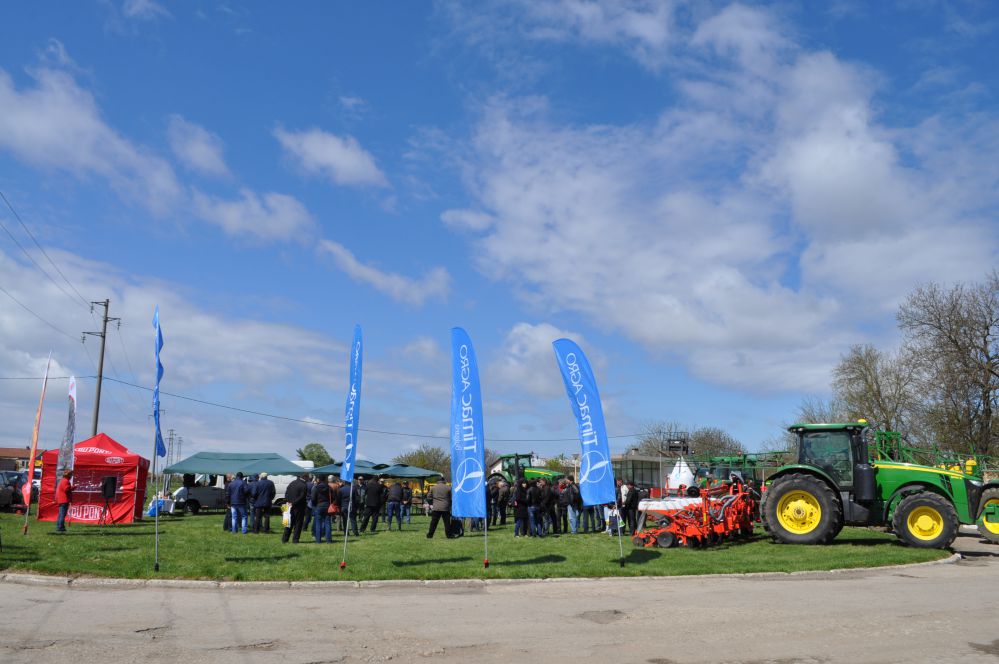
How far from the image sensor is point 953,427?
36656 mm

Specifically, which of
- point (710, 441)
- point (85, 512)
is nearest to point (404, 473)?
point (85, 512)

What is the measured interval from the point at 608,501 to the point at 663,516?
444 cm

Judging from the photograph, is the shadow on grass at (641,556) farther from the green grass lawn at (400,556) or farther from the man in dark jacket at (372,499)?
the man in dark jacket at (372,499)

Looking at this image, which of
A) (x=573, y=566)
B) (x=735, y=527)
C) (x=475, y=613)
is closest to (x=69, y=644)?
(x=475, y=613)

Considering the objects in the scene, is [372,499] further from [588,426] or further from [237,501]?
[588,426]

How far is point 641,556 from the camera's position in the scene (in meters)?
14.5

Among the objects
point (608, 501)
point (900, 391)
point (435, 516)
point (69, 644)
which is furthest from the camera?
point (900, 391)

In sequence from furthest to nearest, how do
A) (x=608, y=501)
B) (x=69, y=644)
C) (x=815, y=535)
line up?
(x=815, y=535), (x=608, y=501), (x=69, y=644)

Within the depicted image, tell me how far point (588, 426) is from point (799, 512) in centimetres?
621


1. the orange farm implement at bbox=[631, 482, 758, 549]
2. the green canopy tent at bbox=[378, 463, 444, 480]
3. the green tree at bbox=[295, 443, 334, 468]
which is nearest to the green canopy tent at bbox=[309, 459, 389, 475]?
the green canopy tent at bbox=[378, 463, 444, 480]

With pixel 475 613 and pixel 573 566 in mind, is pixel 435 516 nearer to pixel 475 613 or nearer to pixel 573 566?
pixel 573 566

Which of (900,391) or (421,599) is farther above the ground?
(900,391)

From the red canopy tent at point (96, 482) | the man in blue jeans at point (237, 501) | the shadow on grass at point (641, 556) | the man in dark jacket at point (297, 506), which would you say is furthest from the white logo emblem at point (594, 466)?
the red canopy tent at point (96, 482)

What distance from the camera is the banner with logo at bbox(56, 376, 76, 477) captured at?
17203mm
